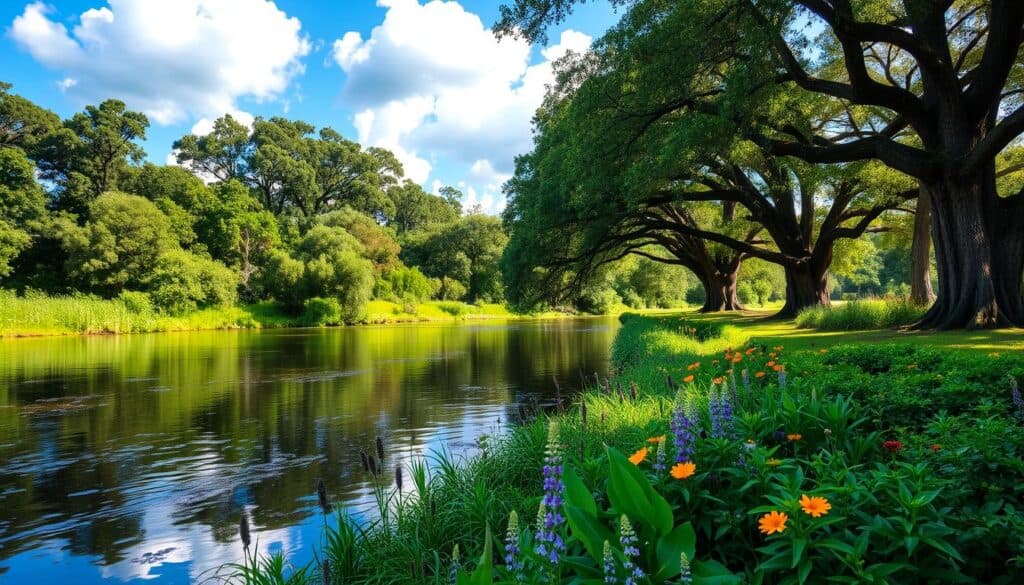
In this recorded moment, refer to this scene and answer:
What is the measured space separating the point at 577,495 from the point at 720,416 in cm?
157

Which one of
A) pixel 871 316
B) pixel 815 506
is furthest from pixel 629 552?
pixel 871 316

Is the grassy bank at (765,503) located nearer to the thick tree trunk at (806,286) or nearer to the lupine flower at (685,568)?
the lupine flower at (685,568)

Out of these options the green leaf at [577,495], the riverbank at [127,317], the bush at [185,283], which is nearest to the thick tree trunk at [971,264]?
the green leaf at [577,495]

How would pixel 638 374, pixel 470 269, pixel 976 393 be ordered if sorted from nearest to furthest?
pixel 976 393 < pixel 638 374 < pixel 470 269

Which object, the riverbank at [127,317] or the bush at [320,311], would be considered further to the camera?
the bush at [320,311]

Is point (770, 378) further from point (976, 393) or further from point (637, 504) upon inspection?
point (637, 504)

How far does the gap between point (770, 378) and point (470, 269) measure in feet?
198

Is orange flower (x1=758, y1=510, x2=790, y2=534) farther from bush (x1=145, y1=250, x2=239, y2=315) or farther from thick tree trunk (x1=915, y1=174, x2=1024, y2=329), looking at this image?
bush (x1=145, y1=250, x2=239, y2=315)

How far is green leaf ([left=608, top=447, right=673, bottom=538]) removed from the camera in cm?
214

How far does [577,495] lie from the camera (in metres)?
2.25

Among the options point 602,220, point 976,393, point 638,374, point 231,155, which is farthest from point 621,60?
point 231,155

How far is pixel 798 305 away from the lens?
24953 millimetres

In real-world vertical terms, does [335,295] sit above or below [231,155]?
below

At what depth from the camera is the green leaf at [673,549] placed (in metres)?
2.05
